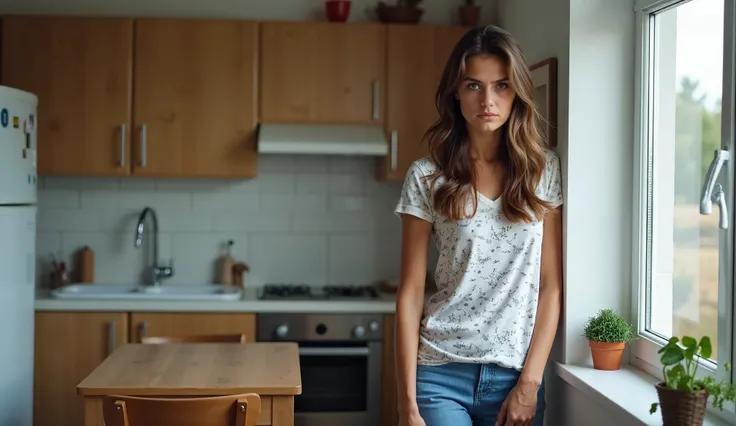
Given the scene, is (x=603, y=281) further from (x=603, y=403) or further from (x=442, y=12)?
(x=442, y=12)

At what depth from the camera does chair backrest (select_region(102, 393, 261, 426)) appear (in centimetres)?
244

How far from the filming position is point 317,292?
14.5ft

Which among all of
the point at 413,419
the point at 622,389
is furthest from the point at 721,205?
the point at 413,419

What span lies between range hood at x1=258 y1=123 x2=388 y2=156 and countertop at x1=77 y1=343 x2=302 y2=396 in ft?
3.46

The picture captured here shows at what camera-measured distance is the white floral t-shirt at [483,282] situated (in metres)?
2.35

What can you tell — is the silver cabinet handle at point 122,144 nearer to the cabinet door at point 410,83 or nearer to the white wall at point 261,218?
the white wall at point 261,218

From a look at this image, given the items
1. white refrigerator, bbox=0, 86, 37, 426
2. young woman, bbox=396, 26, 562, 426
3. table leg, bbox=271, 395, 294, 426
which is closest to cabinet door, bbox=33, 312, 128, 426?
white refrigerator, bbox=0, 86, 37, 426

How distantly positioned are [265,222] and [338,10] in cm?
110

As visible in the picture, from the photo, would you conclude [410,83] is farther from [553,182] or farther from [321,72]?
[553,182]

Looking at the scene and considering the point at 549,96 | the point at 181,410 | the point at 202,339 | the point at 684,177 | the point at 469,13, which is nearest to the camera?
the point at 181,410

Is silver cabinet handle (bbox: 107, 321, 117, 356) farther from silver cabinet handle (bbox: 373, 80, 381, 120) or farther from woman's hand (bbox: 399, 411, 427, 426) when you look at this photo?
woman's hand (bbox: 399, 411, 427, 426)

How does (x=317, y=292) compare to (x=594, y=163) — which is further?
(x=317, y=292)

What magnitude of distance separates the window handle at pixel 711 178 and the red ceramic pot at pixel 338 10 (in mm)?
2350

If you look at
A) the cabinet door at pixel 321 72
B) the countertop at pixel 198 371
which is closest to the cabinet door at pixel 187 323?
the countertop at pixel 198 371
